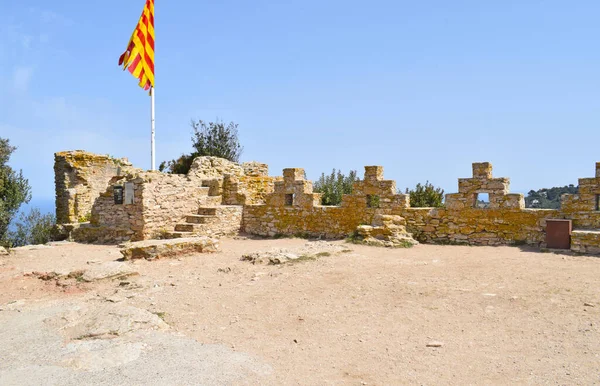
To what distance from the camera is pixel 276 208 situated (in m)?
15.0

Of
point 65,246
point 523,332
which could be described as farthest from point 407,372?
point 65,246

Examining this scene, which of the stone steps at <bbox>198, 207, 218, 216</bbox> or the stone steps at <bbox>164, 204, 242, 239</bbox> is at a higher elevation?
the stone steps at <bbox>198, 207, 218, 216</bbox>

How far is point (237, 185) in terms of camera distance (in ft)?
52.1

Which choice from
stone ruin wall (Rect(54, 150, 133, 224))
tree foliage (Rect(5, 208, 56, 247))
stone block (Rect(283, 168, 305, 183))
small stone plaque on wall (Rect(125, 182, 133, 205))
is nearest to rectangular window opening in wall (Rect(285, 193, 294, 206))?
stone block (Rect(283, 168, 305, 183))

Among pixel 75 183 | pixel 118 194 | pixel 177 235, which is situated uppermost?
pixel 75 183

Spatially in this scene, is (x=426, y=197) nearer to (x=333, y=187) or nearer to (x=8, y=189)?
(x=333, y=187)

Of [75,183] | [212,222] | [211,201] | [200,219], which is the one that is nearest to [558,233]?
[212,222]

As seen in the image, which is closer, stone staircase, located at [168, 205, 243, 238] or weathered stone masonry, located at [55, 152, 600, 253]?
weathered stone masonry, located at [55, 152, 600, 253]

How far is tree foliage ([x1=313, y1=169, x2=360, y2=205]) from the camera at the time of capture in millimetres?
20156

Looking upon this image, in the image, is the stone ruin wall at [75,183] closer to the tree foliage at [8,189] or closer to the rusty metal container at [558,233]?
the tree foliage at [8,189]

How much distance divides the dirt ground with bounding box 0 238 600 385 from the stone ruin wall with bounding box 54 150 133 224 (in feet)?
16.2

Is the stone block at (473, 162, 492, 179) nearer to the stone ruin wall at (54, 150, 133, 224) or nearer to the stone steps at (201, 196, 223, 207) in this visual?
the stone steps at (201, 196, 223, 207)

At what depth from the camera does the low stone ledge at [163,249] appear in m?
10.1

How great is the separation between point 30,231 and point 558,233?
18.0m
